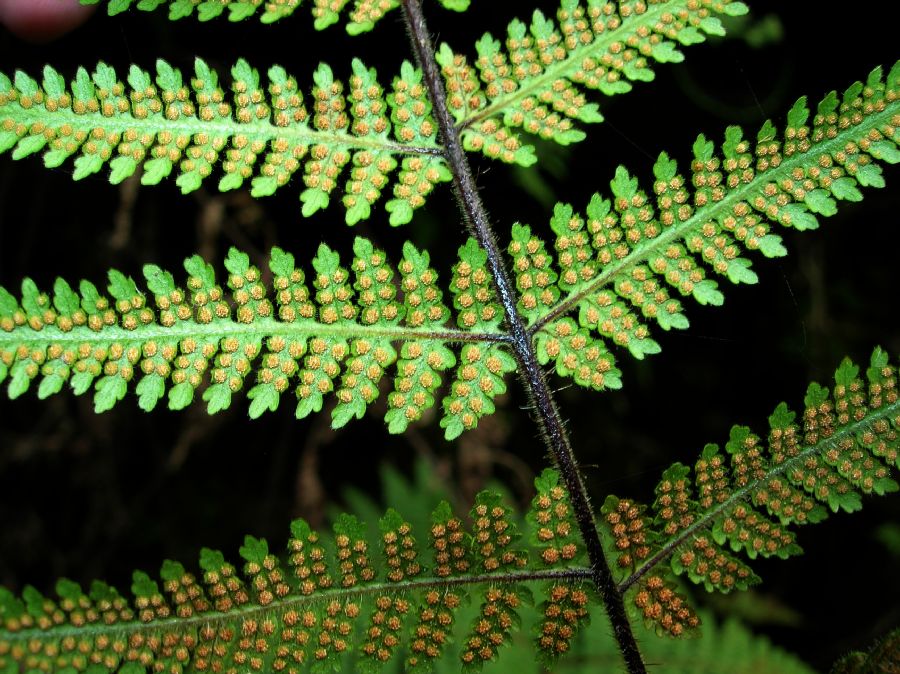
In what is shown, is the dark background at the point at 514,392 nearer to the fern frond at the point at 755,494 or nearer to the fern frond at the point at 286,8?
the fern frond at the point at 286,8

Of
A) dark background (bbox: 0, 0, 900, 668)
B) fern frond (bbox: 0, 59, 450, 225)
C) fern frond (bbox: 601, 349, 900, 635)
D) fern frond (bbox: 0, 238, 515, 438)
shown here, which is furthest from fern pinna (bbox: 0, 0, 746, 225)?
dark background (bbox: 0, 0, 900, 668)

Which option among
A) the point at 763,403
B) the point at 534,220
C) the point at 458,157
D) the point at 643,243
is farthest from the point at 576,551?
the point at 763,403

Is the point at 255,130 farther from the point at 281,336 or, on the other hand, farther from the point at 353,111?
the point at 281,336

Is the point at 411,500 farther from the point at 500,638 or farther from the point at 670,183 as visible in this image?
the point at 670,183

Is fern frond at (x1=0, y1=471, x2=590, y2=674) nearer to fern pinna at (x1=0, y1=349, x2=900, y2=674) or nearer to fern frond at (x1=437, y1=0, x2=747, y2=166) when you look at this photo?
fern pinna at (x1=0, y1=349, x2=900, y2=674)

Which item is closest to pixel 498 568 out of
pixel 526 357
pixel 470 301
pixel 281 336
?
pixel 526 357

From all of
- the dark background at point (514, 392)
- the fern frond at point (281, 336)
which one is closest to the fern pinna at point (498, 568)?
the fern frond at point (281, 336)
